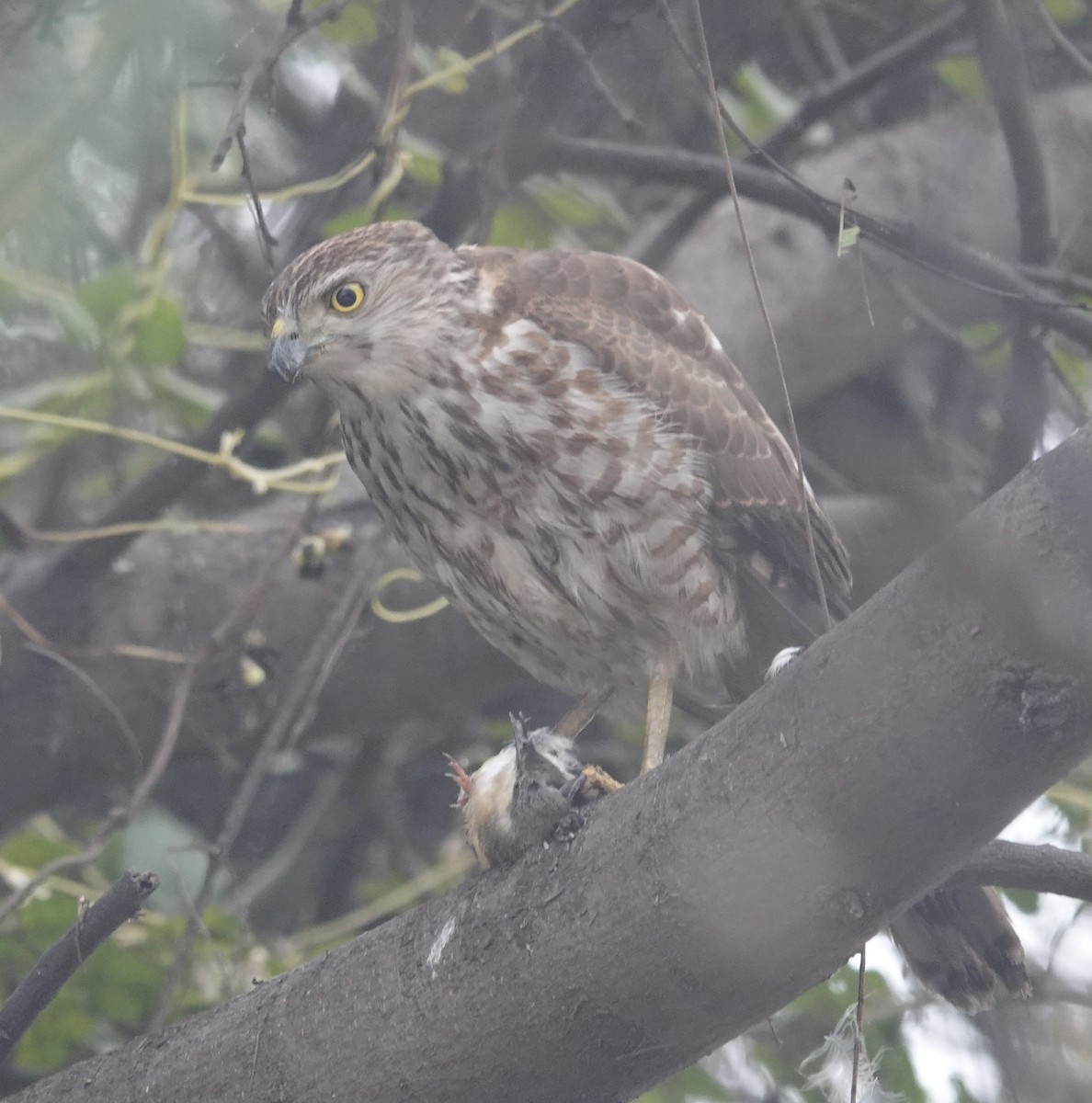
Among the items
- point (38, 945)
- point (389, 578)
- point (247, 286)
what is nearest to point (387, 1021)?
point (38, 945)

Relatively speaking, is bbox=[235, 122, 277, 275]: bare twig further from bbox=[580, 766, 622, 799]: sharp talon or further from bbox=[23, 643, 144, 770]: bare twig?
bbox=[580, 766, 622, 799]: sharp talon

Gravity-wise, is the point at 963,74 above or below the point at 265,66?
below

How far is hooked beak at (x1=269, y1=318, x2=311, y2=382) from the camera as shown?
266 centimetres

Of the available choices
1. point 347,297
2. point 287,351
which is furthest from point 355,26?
point 287,351

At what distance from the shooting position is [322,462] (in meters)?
3.17

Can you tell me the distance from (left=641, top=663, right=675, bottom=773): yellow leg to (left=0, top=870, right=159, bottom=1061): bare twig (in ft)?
3.45

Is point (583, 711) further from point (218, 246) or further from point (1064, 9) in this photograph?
point (1064, 9)

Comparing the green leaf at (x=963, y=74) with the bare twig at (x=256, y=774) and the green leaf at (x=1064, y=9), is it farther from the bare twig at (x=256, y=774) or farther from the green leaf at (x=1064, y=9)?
the bare twig at (x=256, y=774)

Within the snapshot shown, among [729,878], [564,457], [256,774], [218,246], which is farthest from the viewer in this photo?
[218,246]

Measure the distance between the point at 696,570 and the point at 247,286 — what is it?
1651 millimetres

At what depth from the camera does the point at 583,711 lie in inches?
121

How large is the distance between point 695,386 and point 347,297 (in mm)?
641

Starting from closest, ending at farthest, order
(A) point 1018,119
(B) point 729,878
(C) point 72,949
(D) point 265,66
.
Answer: (B) point 729,878
(C) point 72,949
(D) point 265,66
(A) point 1018,119

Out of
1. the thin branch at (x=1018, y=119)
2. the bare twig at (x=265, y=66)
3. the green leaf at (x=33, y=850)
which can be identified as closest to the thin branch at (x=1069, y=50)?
the thin branch at (x=1018, y=119)
